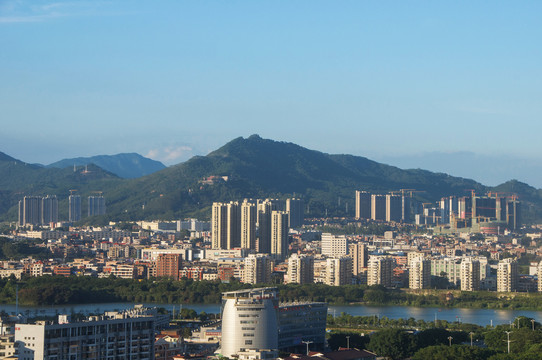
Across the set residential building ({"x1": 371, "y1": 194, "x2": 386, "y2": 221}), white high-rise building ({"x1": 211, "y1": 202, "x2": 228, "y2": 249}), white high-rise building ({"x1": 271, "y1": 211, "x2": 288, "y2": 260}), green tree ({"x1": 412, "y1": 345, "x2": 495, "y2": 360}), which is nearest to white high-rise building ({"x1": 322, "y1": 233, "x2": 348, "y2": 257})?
white high-rise building ({"x1": 271, "y1": 211, "x2": 288, "y2": 260})

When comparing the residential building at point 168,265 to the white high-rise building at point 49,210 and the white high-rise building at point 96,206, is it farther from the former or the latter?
the white high-rise building at point 96,206

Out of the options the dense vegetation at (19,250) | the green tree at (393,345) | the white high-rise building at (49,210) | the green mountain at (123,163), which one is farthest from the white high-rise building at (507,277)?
the green mountain at (123,163)

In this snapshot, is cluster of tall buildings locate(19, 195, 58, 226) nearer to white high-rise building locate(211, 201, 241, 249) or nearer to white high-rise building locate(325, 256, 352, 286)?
white high-rise building locate(211, 201, 241, 249)

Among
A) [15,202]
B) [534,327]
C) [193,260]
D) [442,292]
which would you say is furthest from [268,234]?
[15,202]

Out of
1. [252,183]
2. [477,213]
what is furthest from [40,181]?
[477,213]

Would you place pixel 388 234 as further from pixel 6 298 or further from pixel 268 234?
pixel 6 298
